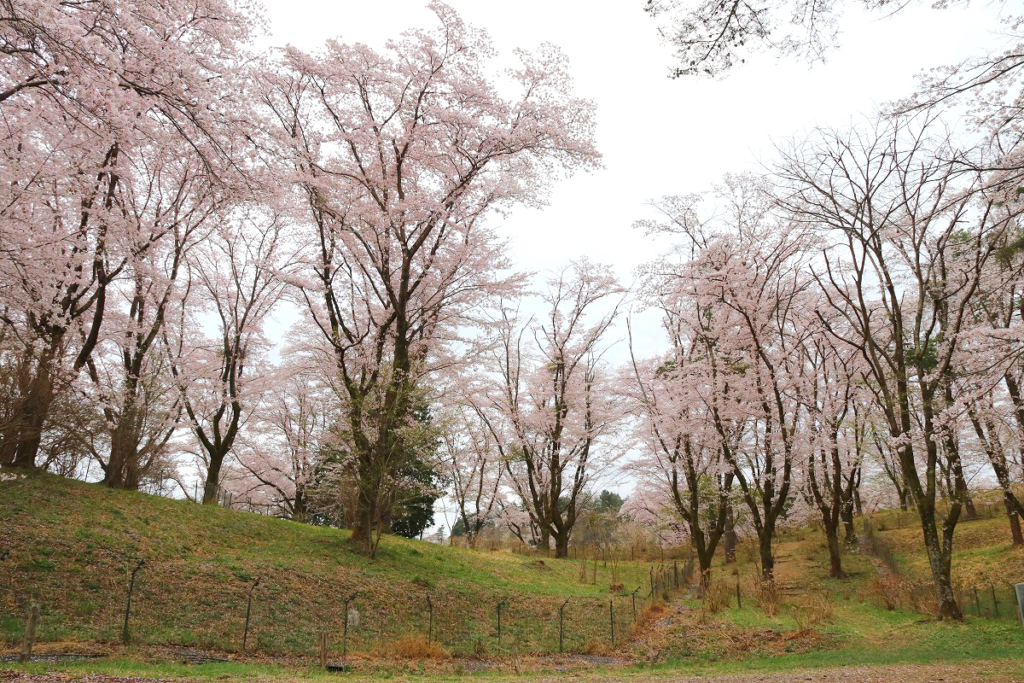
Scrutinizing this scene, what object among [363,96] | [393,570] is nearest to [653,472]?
[393,570]

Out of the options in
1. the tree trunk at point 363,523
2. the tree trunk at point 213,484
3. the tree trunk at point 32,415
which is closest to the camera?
the tree trunk at point 32,415

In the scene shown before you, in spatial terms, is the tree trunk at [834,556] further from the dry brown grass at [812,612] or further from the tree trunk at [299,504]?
the tree trunk at [299,504]

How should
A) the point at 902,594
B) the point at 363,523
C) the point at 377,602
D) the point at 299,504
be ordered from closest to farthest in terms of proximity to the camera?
1. the point at 377,602
2. the point at 902,594
3. the point at 363,523
4. the point at 299,504

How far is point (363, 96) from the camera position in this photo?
16.3m

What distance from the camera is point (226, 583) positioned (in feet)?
38.7

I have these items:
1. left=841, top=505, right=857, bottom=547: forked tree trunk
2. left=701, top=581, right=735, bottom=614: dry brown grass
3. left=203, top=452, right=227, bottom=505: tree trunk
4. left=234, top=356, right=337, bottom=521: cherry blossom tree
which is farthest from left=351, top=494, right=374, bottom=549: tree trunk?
left=841, top=505, right=857, bottom=547: forked tree trunk

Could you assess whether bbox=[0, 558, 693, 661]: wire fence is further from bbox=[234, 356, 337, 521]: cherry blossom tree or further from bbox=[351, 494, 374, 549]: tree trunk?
bbox=[234, 356, 337, 521]: cherry blossom tree

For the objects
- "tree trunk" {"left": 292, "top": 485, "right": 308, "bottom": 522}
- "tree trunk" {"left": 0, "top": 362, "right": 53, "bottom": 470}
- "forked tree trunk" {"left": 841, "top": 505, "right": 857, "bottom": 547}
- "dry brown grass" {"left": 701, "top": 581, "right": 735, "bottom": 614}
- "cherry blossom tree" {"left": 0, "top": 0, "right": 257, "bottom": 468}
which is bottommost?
"dry brown grass" {"left": 701, "top": 581, "right": 735, "bottom": 614}

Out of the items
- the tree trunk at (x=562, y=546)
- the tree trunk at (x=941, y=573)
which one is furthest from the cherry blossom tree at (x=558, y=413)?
the tree trunk at (x=941, y=573)

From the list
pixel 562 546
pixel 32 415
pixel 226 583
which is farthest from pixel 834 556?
Result: pixel 32 415

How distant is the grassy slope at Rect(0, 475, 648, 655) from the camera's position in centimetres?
955

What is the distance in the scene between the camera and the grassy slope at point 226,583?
955 cm

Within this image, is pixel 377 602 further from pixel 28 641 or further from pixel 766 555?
pixel 766 555

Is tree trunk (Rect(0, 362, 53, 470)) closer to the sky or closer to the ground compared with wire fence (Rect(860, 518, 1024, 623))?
closer to the sky
